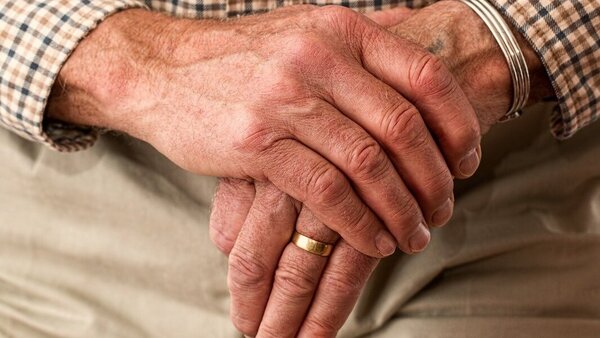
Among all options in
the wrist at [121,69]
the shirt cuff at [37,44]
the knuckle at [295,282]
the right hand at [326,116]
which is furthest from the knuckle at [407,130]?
the shirt cuff at [37,44]

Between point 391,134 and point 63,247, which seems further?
point 63,247

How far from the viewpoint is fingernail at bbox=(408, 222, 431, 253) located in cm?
98

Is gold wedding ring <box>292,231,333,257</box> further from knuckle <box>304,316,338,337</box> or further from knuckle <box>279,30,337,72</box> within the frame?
knuckle <box>279,30,337,72</box>

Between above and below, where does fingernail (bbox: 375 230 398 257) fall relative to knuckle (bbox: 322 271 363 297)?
above

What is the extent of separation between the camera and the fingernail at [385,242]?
0.97 meters

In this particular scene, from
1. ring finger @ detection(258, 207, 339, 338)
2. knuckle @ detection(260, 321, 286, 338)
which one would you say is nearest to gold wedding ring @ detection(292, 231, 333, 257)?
ring finger @ detection(258, 207, 339, 338)

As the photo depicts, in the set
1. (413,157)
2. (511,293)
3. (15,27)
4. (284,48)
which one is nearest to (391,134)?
(413,157)

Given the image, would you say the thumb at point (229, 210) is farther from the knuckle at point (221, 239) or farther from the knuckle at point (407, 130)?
the knuckle at point (407, 130)

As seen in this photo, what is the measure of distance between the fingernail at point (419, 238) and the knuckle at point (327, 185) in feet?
0.37

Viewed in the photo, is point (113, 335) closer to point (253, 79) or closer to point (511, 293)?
point (253, 79)

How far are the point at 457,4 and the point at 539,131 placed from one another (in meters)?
0.27

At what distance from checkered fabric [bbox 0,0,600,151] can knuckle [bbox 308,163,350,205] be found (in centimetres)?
31

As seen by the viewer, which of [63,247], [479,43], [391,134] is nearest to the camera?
[391,134]

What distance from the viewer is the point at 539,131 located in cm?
120
